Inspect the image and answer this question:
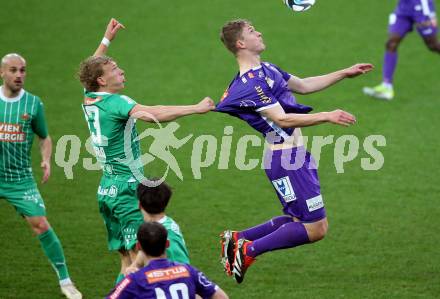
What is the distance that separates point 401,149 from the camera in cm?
1282

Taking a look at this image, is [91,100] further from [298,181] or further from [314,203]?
[314,203]

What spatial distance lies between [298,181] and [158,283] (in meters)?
2.64

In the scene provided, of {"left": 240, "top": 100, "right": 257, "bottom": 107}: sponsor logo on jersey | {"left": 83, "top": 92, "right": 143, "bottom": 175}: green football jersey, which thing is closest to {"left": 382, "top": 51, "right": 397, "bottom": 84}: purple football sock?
{"left": 240, "top": 100, "right": 257, "bottom": 107}: sponsor logo on jersey

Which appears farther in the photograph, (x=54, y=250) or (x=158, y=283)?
(x=54, y=250)

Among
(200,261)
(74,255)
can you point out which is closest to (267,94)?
(200,261)

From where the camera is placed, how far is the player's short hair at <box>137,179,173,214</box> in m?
6.43

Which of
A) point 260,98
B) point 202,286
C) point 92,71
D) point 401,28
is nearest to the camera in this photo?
point 202,286

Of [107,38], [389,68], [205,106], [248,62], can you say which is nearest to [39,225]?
[107,38]

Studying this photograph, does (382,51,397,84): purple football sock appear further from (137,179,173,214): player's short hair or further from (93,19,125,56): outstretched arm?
(137,179,173,214): player's short hair

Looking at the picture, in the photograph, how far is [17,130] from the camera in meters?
8.29

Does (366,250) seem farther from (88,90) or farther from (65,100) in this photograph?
(65,100)

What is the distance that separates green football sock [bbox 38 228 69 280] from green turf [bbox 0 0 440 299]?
28cm

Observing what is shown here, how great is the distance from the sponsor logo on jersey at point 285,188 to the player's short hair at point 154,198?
1920 mm

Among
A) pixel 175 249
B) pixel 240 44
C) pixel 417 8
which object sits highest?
pixel 417 8
